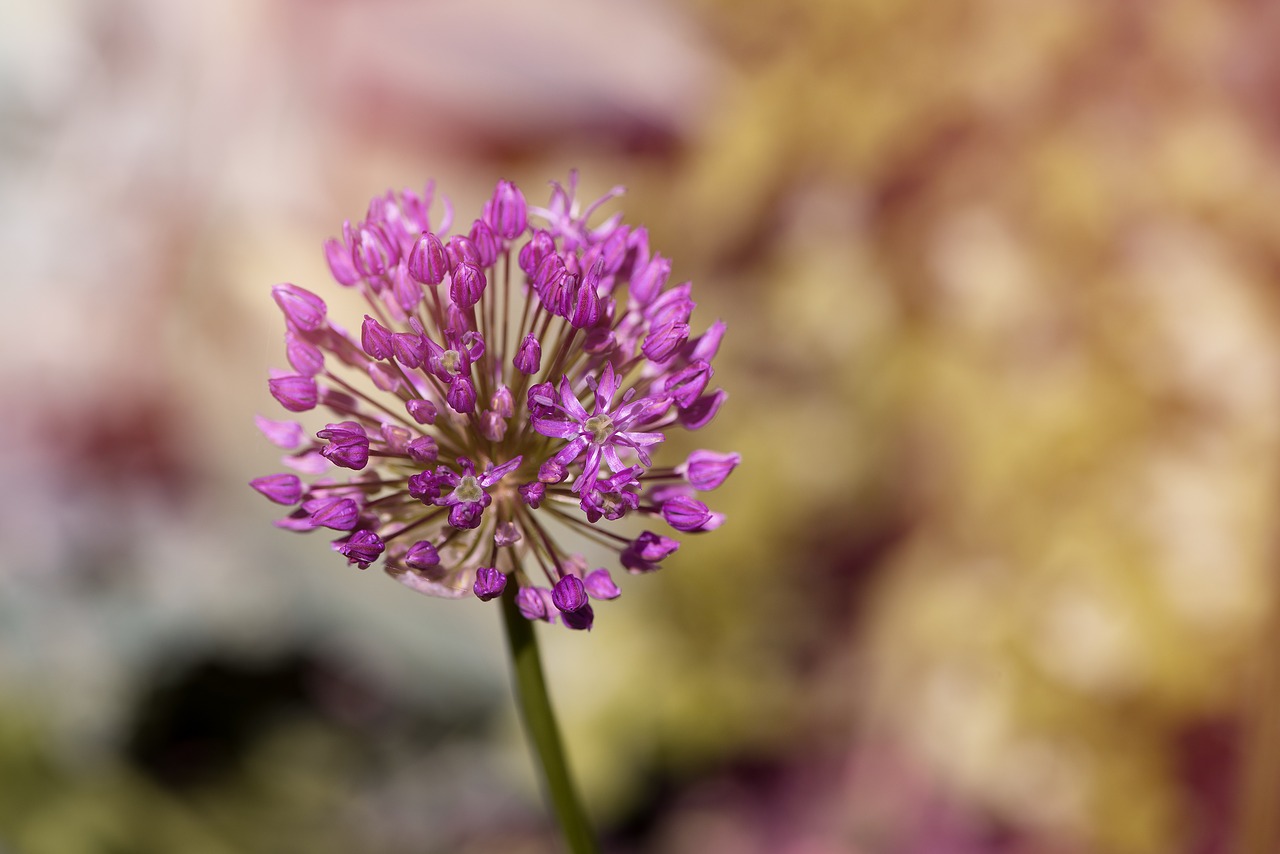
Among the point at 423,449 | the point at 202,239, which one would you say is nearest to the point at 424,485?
the point at 423,449

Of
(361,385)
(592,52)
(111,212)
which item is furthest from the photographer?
(592,52)

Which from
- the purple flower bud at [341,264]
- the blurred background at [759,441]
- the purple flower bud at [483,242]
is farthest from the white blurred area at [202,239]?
the purple flower bud at [483,242]

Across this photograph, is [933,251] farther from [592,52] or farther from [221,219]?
[221,219]

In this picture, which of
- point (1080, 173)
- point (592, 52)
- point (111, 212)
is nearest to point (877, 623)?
point (1080, 173)

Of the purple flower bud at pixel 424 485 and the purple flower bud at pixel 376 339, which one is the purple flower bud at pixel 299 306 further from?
the purple flower bud at pixel 424 485

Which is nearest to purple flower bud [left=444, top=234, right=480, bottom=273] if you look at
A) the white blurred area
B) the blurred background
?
the white blurred area

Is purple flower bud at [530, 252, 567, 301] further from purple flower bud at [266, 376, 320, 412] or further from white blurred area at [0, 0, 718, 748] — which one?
white blurred area at [0, 0, 718, 748]
